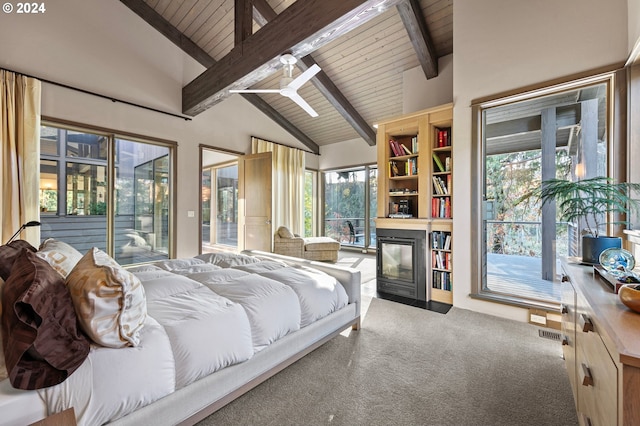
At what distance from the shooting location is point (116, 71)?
4000mm

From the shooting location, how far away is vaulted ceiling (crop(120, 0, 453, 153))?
2.79 m

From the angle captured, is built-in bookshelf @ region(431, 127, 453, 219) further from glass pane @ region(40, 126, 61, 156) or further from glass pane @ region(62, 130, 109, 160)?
glass pane @ region(40, 126, 61, 156)

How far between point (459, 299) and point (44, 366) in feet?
11.5

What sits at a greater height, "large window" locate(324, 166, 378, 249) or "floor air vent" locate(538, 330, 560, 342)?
"large window" locate(324, 166, 378, 249)

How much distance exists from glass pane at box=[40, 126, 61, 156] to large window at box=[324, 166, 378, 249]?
5509 mm

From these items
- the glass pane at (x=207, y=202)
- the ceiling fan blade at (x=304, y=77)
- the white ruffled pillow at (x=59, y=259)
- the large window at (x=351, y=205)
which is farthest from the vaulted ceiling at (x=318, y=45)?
the glass pane at (x=207, y=202)

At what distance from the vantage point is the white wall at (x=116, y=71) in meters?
3.40

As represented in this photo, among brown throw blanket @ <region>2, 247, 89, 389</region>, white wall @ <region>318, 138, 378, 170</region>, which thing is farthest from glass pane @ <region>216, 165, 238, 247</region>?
brown throw blanket @ <region>2, 247, 89, 389</region>

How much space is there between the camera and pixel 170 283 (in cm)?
188

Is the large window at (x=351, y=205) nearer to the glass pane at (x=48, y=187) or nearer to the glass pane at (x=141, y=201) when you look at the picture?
the glass pane at (x=141, y=201)

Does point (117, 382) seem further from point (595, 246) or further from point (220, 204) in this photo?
point (220, 204)

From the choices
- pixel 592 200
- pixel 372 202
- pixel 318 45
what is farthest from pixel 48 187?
pixel 372 202

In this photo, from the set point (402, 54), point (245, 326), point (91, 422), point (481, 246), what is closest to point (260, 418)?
point (245, 326)

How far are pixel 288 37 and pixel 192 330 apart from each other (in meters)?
2.88
